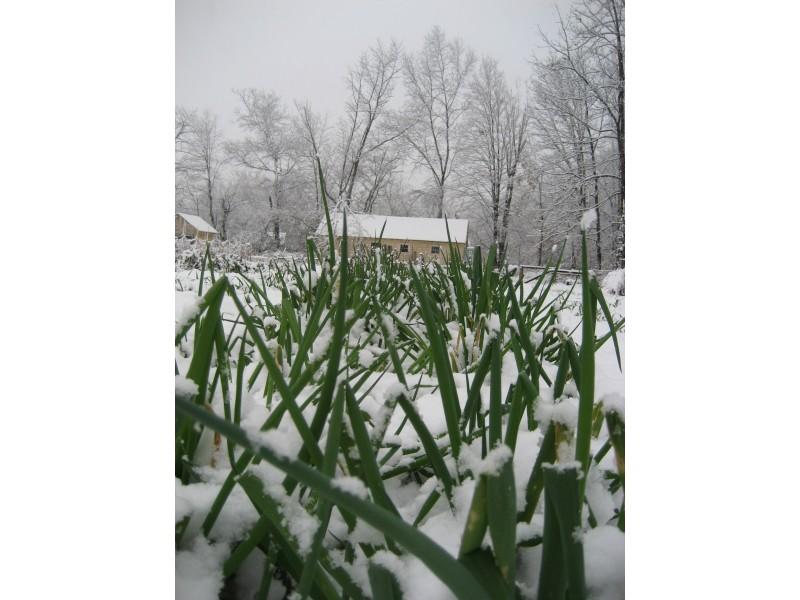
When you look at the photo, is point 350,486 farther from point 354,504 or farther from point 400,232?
point 400,232

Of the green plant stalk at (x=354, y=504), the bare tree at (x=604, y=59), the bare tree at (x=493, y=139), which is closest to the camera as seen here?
the green plant stalk at (x=354, y=504)

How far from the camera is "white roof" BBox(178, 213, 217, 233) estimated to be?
634mm

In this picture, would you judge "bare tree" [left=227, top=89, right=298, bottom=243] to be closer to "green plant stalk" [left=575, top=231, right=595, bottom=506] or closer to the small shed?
the small shed

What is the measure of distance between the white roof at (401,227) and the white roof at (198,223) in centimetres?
14

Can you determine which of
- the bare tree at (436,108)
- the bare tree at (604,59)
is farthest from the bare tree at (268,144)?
the bare tree at (604,59)

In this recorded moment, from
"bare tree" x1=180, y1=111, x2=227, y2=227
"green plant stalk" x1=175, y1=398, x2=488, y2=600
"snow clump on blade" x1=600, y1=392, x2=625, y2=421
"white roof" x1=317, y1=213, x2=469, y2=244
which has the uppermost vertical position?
"bare tree" x1=180, y1=111, x2=227, y2=227

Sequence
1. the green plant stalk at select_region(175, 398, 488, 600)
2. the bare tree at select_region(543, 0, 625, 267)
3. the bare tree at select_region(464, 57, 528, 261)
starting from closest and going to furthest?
the green plant stalk at select_region(175, 398, 488, 600)
the bare tree at select_region(543, 0, 625, 267)
the bare tree at select_region(464, 57, 528, 261)

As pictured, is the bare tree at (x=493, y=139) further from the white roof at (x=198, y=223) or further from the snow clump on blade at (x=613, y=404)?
the snow clump on blade at (x=613, y=404)

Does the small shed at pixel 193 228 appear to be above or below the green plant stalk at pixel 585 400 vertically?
above

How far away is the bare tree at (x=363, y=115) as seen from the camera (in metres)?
0.64

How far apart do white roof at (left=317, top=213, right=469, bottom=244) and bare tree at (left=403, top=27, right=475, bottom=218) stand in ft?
0.15

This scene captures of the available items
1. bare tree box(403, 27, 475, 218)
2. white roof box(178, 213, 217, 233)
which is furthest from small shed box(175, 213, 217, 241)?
bare tree box(403, 27, 475, 218)

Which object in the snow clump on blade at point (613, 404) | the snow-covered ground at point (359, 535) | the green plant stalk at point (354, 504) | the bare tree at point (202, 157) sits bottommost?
the snow-covered ground at point (359, 535)
